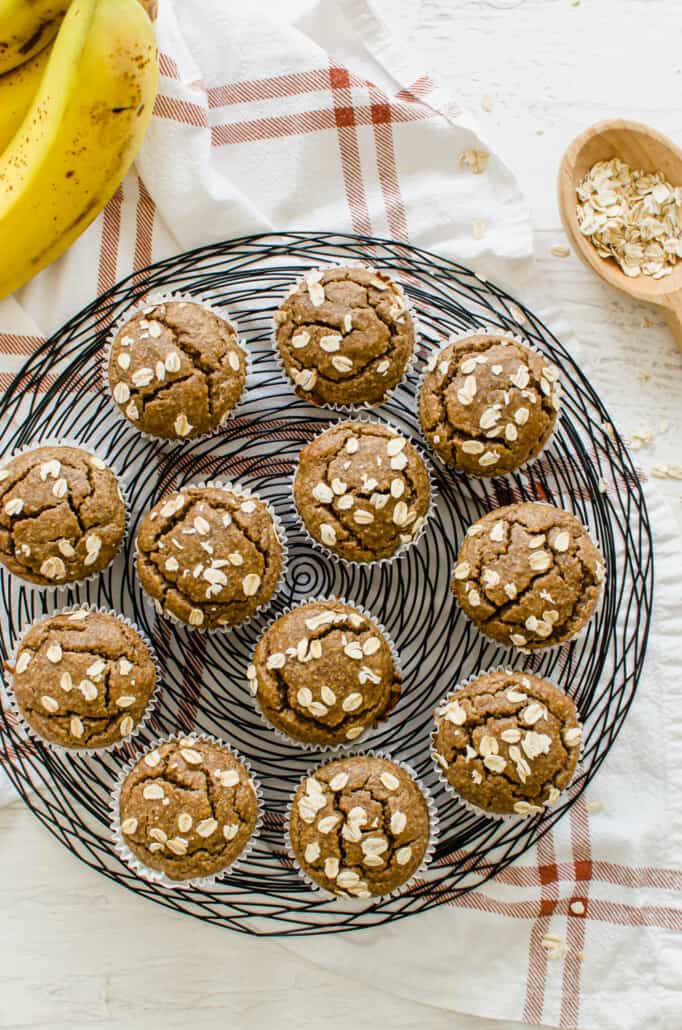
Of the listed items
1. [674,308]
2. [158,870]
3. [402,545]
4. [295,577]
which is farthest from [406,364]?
[158,870]

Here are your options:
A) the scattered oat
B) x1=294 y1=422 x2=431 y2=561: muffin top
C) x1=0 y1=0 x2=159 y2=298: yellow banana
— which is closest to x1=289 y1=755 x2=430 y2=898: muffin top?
x1=294 y1=422 x2=431 y2=561: muffin top

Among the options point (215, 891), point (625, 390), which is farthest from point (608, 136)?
point (215, 891)

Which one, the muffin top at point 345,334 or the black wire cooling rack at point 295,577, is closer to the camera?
the muffin top at point 345,334

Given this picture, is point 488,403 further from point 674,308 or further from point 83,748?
point 83,748

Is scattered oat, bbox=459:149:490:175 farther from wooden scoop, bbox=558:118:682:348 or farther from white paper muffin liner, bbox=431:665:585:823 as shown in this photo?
white paper muffin liner, bbox=431:665:585:823

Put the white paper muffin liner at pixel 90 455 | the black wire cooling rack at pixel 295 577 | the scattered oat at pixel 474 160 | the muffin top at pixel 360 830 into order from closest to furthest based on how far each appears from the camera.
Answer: the muffin top at pixel 360 830 → the white paper muffin liner at pixel 90 455 → the black wire cooling rack at pixel 295 577 → the scattered oat at pixel 474 160

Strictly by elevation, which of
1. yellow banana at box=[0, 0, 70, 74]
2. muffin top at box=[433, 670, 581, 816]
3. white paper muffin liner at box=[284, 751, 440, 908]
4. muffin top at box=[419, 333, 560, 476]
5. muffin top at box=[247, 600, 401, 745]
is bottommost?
white paper muffin liner at box=[284, 751, 440, 908]

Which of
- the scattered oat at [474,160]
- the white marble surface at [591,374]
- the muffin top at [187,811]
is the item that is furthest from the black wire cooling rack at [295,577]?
the scattered oat at [474,160]

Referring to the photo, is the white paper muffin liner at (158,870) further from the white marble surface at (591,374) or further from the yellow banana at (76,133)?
the yellow banana at (76,133)
